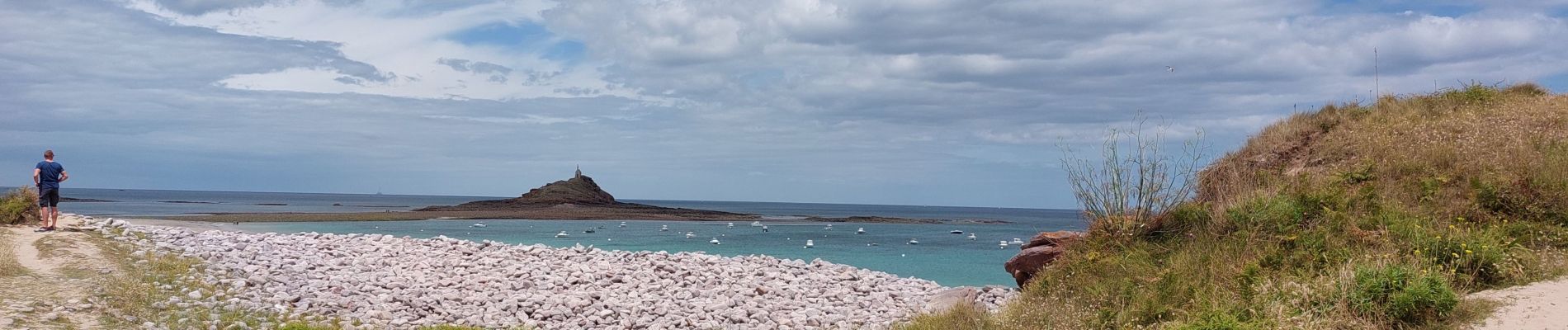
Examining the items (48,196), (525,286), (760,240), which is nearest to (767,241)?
(760,240)

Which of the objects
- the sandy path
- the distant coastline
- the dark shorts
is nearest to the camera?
the sandy path

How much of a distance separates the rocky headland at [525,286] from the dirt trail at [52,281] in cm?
88

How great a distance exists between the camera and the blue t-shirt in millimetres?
15859

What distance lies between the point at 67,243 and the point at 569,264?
7786 mm

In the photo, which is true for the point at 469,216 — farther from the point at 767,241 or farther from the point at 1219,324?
the point at 1219,324

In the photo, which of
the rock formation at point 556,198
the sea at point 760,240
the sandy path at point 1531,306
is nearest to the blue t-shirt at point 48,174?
the sea at point 760,240

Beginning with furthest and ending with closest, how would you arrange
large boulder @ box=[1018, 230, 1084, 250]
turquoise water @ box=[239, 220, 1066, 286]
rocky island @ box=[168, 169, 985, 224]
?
rocky island @ box=[168, 169, 985, 224], turquoise water @ box=[239, 220, 1066, 286], large boulder @ box=[1018, 230, 1084, 250]

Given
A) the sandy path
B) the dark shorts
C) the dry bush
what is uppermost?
the dry bush

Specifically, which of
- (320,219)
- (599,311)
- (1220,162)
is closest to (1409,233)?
(1220,162)

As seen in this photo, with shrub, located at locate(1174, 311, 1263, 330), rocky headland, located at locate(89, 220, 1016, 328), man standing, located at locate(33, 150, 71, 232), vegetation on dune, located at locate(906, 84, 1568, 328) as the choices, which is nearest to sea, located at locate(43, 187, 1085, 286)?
rocky headland, located at locate(89, 220, 1016, 328)

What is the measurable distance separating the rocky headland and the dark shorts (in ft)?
3.07

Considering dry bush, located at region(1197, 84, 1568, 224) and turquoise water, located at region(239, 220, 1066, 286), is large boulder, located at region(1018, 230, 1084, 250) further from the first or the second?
turquoise water, located at region(239, 220, 1066, 286)

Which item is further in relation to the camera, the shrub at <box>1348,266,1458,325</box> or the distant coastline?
the distant coastline

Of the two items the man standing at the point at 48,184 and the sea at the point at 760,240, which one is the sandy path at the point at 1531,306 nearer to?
the sea at the point at 760,240
